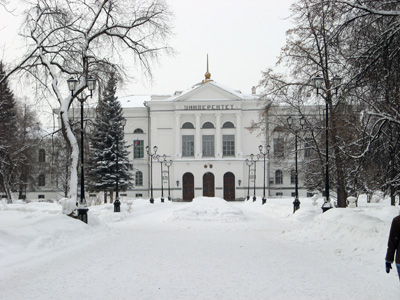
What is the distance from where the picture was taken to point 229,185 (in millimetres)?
63656

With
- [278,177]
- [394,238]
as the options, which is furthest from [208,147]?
[394,238]

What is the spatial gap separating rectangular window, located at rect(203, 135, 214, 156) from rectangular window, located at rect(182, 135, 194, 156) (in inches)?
67.9

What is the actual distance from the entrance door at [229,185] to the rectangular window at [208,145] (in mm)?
3855

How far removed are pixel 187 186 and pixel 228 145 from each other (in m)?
8.17

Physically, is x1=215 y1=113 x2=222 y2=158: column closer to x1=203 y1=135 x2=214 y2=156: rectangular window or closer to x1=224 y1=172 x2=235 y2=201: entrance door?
x1=203 y1=135 x2=214 y2=156: rectangular window

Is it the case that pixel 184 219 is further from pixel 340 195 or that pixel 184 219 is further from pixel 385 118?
pixel 385 118

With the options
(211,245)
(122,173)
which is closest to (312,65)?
(211,245)

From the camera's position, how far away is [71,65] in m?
19.2

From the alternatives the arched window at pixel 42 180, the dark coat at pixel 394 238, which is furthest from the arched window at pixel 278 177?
the dark coat at pixel 394 238

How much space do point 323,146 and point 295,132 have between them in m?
2.87

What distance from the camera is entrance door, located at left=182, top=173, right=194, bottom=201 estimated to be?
63.5 metres

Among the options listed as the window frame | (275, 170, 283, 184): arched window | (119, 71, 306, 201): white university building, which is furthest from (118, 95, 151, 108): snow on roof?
(275, 170, 283, 184): arched window

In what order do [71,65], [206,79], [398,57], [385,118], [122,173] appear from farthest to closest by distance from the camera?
1. [206,79]
2. [122,173]
3. [71,65]
4. [385,118]
5. [398,57]

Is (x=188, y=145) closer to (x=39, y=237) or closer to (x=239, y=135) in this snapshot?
(x=239, y=135)
